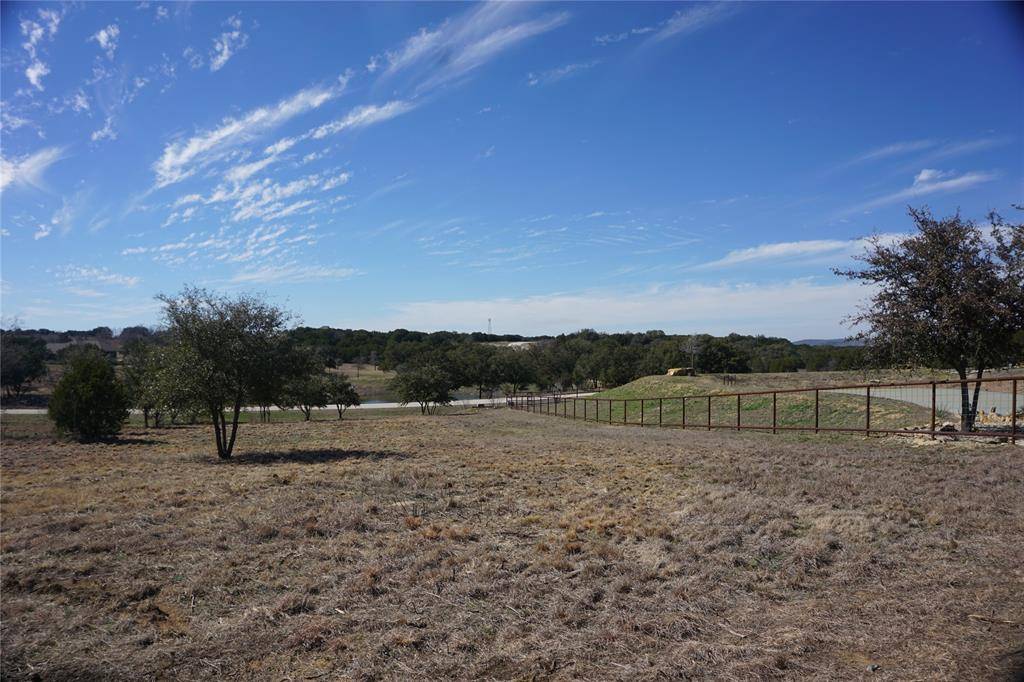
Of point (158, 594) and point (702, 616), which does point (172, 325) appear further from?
point (702, 616)

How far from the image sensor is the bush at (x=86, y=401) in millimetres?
24266

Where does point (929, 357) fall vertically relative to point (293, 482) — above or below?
above

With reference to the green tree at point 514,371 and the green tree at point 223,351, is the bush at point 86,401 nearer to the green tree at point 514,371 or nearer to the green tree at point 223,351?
the green tree at point 223,351

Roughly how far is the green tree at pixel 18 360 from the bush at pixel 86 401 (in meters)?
14.2

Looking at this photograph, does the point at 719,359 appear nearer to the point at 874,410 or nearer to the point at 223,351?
the point at 874,410

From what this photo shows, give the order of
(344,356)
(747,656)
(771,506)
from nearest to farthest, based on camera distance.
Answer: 1. (747,656)
2. (771,506)
3. (344,356)

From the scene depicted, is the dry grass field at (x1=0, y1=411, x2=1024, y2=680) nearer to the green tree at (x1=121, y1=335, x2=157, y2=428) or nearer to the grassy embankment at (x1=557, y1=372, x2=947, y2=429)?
the grassy embankment at (x1=557, y1=372, x2=947, y2=429)

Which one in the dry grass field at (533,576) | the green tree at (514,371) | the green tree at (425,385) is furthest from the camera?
the green tree at (514,371)

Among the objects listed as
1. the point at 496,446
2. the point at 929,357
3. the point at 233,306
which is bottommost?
the point at 496,446

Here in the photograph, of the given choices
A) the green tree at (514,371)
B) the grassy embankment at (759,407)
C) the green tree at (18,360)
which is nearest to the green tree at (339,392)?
the grassy embankment at (759,407)

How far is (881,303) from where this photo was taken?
62.5 feet

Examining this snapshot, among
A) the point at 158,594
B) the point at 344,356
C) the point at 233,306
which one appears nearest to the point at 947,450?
the point at 158,594

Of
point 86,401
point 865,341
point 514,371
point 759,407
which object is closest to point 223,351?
point 86,401

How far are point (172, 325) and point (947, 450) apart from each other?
21.7 m
